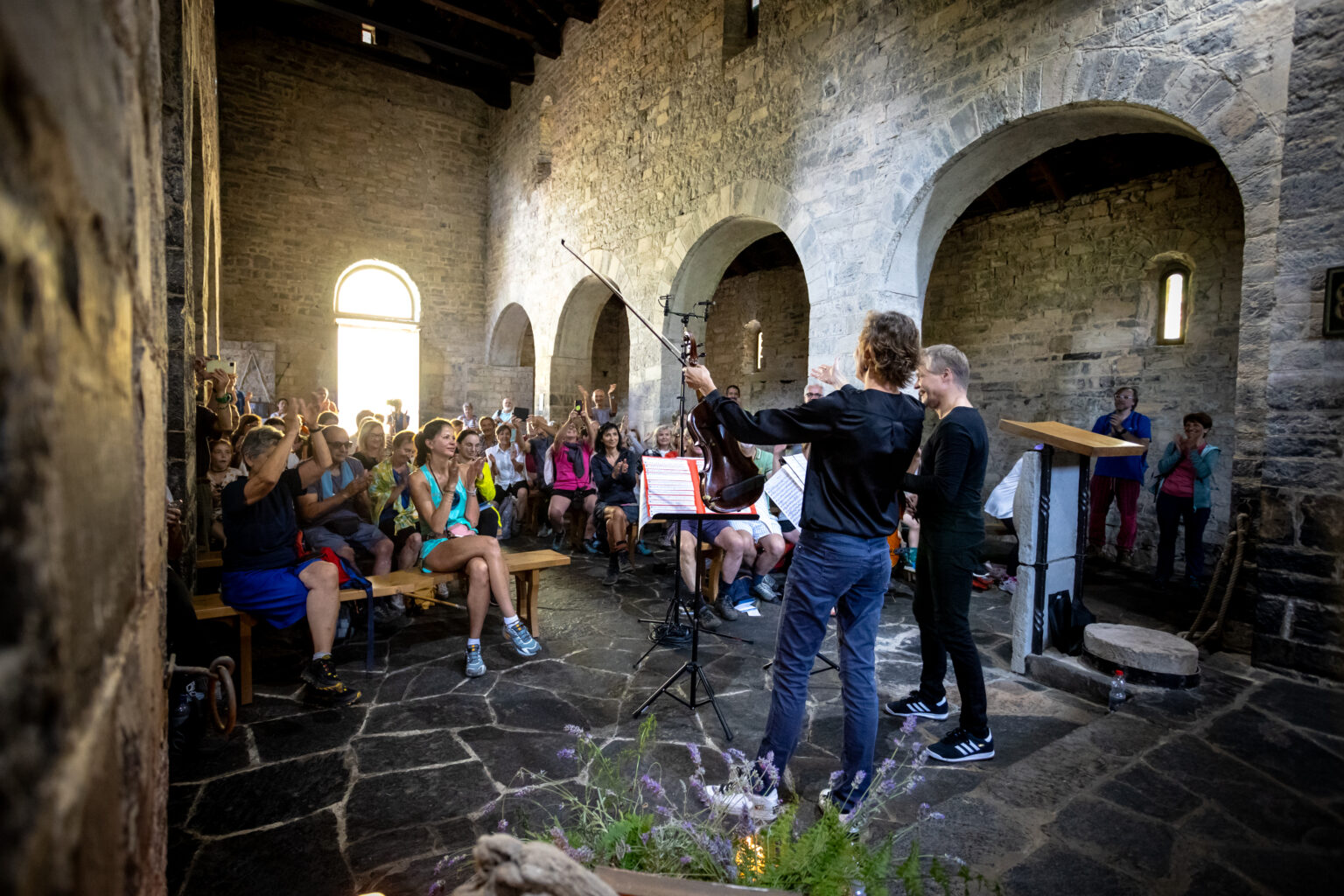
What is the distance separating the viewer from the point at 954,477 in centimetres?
256

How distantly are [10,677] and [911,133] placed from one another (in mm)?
6202

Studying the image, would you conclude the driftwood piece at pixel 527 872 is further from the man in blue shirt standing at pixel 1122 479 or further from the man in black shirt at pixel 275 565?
the man in blue shirt standing at pixel 1122 479

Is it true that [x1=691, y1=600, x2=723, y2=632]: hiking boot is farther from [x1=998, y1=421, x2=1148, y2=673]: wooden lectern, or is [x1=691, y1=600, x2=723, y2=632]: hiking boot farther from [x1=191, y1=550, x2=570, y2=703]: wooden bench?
[x1=998, y1=421, x2=1148, y2=673]: wooden lectern

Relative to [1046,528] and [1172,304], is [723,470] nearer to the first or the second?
[1046,528]

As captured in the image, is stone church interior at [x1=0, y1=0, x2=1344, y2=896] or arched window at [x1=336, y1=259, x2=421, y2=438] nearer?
stone church interior at [x1=0, y1=0, x2=1344, y2=896]

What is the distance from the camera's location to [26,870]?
0.32 metres

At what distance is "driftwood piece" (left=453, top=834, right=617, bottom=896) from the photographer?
941 mm

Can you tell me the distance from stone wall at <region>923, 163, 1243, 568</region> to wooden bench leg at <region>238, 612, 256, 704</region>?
682 cm

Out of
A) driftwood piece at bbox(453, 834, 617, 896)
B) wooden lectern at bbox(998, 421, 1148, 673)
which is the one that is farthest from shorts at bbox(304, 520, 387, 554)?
wooden lectern at bbox(998, 421, 1148, 673)

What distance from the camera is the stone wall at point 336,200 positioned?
1175cm

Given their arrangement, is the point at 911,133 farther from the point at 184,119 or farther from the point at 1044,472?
the point at 184,119

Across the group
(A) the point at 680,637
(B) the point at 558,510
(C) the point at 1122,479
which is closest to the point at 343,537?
(A) the point at 680,637

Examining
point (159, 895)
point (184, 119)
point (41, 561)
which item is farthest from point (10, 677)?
point (184, 119)

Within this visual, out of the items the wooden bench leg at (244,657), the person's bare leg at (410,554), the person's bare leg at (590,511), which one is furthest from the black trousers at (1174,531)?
the wooden bench leg at (244,657)
